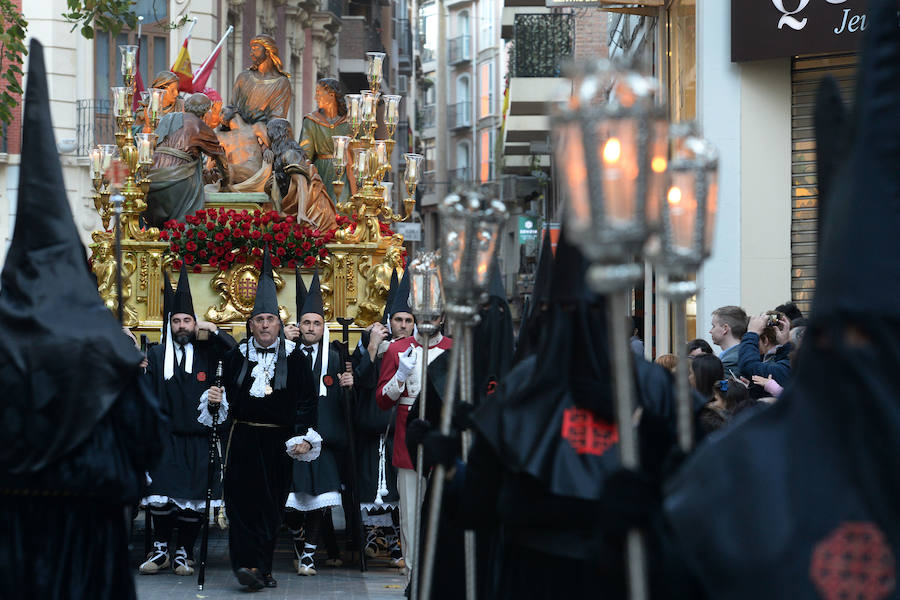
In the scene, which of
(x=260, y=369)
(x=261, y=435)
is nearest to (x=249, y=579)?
(x=261, y=435)

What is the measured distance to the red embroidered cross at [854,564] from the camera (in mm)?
3066

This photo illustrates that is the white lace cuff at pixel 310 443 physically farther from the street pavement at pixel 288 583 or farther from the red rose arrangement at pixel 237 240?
the red rose arrangement at pixel 237 240

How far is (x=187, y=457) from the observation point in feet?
35.9

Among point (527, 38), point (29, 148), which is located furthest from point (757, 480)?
point (527, 38)

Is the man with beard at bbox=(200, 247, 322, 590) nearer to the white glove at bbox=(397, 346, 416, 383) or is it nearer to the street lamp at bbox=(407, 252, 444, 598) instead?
the white glove at bbox=(397, 346, 416, 383)

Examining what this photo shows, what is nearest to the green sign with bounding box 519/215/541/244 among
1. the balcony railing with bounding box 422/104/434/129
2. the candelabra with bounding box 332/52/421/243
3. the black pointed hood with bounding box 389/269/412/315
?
the candelabra with bounding box 332/52/421/243

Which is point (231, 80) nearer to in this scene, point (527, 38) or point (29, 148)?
point (527, 38)

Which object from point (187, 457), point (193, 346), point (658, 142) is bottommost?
point (187, 457)

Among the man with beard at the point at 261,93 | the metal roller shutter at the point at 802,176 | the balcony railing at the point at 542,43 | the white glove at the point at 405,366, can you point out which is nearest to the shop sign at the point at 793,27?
the metal roller shutter at the point at 802,176

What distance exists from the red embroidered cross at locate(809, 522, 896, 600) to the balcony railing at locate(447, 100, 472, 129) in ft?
224

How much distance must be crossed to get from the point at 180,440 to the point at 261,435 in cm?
110

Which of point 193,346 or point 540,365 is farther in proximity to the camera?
point 193,346

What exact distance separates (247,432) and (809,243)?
6342 mm

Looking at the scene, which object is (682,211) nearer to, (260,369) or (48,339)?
(48,339)
